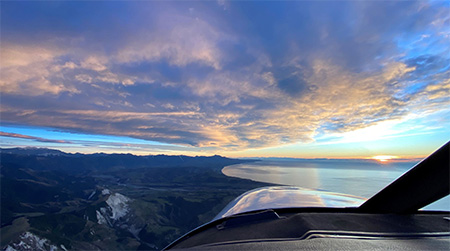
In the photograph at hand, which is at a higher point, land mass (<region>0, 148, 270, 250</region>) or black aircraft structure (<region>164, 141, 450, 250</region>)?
black aircraft structure (<region>164, 141, 450, 250</region>)

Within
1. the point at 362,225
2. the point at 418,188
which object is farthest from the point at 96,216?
the point at 418,188

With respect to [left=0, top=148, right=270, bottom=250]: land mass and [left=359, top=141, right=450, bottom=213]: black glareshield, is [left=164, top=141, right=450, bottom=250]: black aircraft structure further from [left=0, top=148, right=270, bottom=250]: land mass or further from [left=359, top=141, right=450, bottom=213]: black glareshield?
[left=0, top=148, right=270, bottom=250]: land mass

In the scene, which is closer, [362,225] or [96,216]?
[362,225]

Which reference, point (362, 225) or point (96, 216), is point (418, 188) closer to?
point (362, 225)

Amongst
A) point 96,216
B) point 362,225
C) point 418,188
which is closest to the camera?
point 418,188

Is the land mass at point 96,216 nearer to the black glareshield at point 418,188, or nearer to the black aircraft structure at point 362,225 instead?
the black aircraft structure at point 362,225

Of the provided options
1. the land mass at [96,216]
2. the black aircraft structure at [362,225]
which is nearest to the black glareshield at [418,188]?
the black aircraft structure at [362,225]

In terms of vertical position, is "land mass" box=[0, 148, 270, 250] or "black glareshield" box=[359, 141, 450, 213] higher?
"black glareshield" box=[359, 141, 450, 213]

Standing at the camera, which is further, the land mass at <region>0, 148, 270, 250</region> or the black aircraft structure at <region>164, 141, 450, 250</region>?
the land mass at <region>0, 148, 270, 250</region>

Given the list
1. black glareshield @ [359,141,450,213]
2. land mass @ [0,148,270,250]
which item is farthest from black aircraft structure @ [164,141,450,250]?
land mass @ [0,148,270,250]
